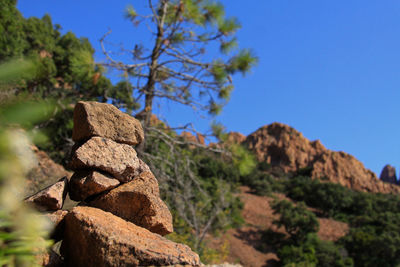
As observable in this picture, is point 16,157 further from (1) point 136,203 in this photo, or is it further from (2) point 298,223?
(2) point 298,223

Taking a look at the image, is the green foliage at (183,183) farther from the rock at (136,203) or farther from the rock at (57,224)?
the rock at (57,224)

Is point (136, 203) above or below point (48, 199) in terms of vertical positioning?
above

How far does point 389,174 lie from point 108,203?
65256 millimetres

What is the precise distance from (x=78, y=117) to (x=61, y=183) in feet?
1.78

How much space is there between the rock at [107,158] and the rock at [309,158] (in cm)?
3992

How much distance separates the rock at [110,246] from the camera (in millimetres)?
1703

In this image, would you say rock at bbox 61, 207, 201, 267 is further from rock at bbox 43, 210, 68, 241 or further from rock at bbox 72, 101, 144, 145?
rock at bbox 72, 101, 144, 145

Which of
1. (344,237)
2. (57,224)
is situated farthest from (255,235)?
(57,224)

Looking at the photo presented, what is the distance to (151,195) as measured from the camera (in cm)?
234

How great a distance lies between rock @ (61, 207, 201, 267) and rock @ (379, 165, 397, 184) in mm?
63840

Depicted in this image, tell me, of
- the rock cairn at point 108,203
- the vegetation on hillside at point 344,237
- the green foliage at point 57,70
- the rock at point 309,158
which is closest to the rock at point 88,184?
the rock cairn at point 108,203

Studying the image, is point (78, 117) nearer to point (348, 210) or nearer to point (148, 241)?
point (148, 241)

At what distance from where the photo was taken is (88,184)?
2.28 m

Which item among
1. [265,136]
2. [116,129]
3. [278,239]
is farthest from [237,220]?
[265,136]
